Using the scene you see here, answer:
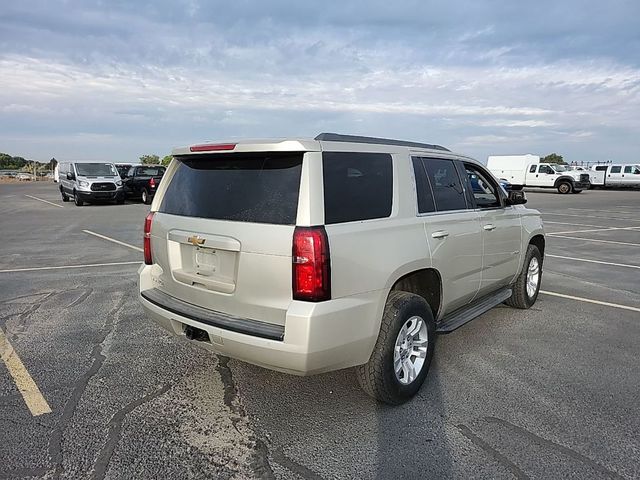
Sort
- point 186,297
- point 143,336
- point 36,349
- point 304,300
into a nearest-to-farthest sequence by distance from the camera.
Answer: point 304,300 → point 186,297 → point 36,349 → point 143,336

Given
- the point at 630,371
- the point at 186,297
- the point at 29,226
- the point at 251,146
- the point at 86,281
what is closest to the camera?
the point at 251,146

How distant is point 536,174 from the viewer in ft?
116

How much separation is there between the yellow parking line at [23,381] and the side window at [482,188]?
3839mm

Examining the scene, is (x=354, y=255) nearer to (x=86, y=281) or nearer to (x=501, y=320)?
(x=501, y=320)

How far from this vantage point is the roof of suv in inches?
122

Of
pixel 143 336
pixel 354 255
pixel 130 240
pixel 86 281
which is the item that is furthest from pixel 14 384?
pixel 130 240

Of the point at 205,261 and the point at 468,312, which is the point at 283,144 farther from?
the point at 468,312

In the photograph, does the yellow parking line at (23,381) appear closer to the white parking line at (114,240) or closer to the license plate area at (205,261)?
the license plate area at (205,261)

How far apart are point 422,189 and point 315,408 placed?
1.79 metres

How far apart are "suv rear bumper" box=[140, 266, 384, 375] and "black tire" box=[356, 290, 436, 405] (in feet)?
0.35

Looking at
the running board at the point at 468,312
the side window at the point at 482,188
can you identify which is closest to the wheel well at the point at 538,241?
the running board at the point at 468,312

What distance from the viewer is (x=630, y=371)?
4102mm

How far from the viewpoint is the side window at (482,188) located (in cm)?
476

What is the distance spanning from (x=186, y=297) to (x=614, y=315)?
4.73m
